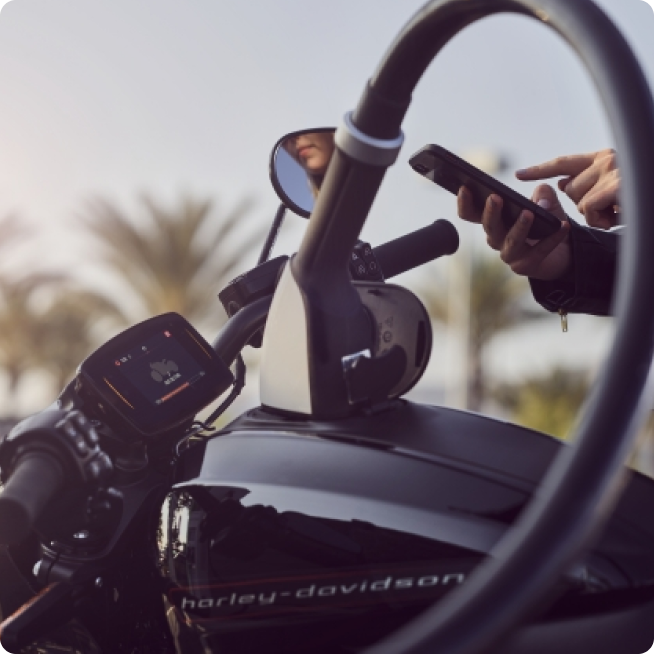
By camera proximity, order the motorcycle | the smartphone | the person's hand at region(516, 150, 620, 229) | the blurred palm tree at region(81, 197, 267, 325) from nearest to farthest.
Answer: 1. the motorcycle
2. the smartphone
3. the person's hand at region(516, 150, 620, 229)
4. the blurred palm tree at region(81, 197, 267, 325)

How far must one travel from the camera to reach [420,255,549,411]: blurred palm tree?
1352cm

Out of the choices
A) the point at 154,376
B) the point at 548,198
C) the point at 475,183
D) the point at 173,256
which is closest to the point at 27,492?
the point at 154,376

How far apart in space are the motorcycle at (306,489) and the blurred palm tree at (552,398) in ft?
43.0

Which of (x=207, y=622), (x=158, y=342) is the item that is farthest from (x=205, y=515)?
(x=158, y=342)

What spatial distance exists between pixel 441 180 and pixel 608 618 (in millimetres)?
534

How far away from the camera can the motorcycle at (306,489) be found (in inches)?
29.1

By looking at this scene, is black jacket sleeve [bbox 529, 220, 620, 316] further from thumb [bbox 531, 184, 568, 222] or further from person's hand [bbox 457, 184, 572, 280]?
thumb [bbox 531, 184, 568, 222]

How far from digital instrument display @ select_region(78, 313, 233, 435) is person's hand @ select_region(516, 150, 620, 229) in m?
0.53

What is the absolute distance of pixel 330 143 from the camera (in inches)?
47.5

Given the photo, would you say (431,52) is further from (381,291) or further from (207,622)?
(207,622)

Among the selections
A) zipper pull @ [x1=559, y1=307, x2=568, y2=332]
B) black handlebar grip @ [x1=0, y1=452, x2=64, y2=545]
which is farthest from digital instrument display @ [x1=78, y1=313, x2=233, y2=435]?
zipper pull @ [x1=559, y1=307, x2=568, y2=332]

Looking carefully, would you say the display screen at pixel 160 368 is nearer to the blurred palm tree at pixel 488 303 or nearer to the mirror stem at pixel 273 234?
the mirror stem at pixel 273 234

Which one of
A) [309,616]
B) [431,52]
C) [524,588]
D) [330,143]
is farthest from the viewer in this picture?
[330,143]

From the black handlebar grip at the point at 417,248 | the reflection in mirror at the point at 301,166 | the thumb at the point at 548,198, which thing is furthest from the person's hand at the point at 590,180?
the reflection in mirror at the point at 301,166
